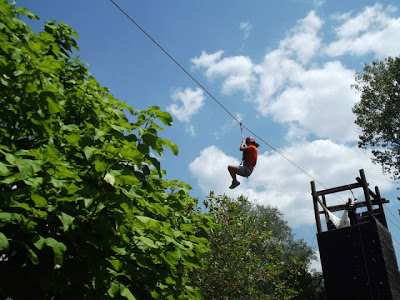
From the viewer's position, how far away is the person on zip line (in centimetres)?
955

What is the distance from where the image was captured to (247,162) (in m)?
9.58

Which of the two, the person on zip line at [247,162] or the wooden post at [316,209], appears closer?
the person on zip line at [247,162]

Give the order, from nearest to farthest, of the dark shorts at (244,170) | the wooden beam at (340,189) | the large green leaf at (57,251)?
the large green leaf at (57,251)
the dark shorts at (244,170)
the wooden beam at (340,189)

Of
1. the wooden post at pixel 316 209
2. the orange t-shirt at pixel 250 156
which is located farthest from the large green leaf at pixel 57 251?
the wooden post at pixel 316 209

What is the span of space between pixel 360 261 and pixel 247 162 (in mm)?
5034

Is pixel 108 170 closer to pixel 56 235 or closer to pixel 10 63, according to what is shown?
pixel 56 235

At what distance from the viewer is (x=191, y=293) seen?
439 centimetres

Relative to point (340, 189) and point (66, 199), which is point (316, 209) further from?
point (66, 199)

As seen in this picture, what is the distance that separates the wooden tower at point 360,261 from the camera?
1077 cm

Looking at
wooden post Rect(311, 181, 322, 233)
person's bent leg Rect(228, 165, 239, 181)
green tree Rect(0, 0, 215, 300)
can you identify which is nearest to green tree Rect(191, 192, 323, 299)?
wooden post Rect(311, 181, 322, 233)

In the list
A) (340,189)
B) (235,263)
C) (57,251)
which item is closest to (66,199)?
(57,251)

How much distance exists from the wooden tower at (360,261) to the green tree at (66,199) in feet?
29.5

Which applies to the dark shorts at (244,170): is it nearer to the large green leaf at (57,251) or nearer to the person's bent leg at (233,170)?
the person's bent leg at (233,170)

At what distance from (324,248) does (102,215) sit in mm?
10390
